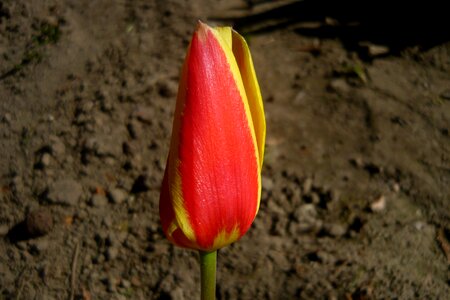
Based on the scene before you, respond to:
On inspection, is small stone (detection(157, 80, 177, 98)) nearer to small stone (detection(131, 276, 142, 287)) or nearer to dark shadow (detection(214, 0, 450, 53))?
dark shadow (detection(214, 0, 450, 53))

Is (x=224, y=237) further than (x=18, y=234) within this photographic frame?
No

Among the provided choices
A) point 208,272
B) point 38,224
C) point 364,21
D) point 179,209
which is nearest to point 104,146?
point 38,224

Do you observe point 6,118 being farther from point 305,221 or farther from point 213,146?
point 213,146

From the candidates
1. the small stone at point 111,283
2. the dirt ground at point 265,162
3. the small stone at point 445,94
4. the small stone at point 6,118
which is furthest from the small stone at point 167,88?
the small stone at point 445,94

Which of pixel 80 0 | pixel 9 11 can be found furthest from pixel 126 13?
pixel 9 11

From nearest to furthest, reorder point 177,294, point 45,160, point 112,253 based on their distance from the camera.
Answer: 1. point 177,294
2. point 112,253
3. point 45,160

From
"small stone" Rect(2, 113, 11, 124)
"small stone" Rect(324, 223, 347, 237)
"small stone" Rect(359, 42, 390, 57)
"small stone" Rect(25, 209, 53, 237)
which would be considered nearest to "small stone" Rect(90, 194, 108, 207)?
"small stone" Rect(25, 209, 53, 237)

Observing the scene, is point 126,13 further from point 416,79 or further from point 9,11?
point 416,79
